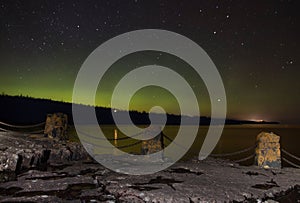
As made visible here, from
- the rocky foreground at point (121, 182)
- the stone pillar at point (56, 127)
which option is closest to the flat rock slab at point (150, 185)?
the rocky foreground at point (121, 182)

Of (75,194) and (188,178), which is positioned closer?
(75,194)

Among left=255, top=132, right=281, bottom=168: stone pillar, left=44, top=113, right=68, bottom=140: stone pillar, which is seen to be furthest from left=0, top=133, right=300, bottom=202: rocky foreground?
left=44, top=113, right=68, bottom=140: stone pillar

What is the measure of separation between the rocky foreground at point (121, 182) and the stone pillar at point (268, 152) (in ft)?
1.16

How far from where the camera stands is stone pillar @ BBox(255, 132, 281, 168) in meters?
7.96

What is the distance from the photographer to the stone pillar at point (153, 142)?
9289 mm

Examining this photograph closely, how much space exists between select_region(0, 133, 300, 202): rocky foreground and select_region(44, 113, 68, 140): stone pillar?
82.7 inches

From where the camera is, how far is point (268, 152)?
803 cm

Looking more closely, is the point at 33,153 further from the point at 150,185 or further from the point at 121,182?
the point at 150,185

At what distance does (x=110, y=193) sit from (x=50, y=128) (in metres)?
6.43

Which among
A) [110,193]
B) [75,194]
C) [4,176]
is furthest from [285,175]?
[4,176]

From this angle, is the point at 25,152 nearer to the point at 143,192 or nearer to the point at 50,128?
the point at 50,128

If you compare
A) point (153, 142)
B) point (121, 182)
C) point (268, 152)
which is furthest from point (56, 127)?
point (268, 152)

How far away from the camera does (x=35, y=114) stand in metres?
132

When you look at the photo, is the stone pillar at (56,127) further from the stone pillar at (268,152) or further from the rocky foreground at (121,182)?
the stone pillar at (268,152)
